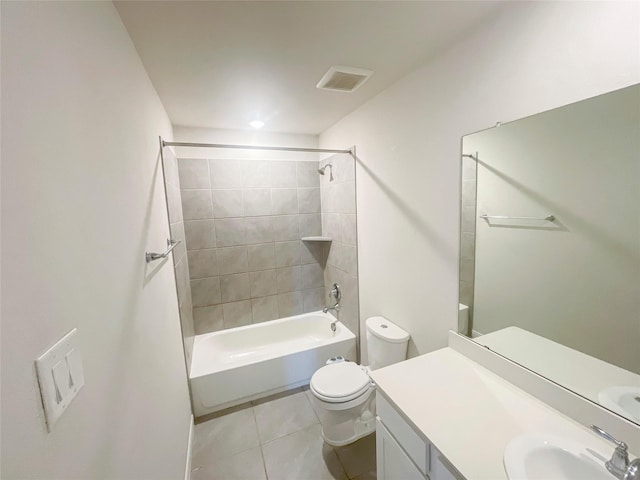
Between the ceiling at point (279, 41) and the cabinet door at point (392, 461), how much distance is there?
5.89 ft

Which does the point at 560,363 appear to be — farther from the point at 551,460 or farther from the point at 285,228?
the point at 285,228

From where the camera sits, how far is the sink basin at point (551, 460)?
756 mm

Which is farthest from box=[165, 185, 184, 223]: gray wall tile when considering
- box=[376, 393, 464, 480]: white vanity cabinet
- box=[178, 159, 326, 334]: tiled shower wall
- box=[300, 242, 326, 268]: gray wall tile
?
box=[376, 393, 464, 480]: white vanity cabinet

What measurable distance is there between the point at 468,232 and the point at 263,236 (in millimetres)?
2055

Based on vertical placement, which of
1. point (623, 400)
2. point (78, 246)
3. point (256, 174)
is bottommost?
point (623, 400)

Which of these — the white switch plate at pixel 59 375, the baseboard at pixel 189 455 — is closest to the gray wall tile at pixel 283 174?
the baseboard at pixel 189 455

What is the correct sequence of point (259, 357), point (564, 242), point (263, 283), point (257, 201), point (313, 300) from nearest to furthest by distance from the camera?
point (564, 242) < point (259, 357) < point (257, 201) < point (263, 283) < point (313, 300)

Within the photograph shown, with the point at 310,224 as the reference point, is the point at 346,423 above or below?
below

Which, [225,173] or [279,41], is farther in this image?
[225,173]

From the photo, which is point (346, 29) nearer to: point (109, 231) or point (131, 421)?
point (109, 231)

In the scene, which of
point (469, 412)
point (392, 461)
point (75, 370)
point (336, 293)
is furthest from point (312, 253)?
point (75, 370)

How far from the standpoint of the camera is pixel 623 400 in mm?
857

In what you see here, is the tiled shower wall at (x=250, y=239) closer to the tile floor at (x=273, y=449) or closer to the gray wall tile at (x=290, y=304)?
the gray wall tile at (x=290, y=304)

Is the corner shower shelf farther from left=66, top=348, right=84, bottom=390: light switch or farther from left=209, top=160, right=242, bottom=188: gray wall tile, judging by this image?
left=66, top=348, right=84, bottom=390: light switch
